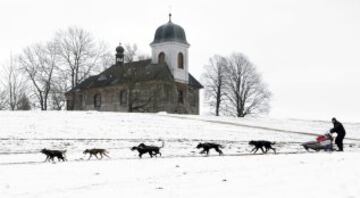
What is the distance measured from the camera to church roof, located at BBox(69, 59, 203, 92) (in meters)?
71.5

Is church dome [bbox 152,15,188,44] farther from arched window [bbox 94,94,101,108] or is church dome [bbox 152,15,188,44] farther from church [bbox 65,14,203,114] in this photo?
arched window [bbox 94,94,101,108]

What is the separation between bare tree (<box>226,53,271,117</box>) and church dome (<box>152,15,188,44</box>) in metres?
11.5

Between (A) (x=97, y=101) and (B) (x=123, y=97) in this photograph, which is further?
(A) (x=97, y=101)

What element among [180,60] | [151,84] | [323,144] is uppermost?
[180,60]

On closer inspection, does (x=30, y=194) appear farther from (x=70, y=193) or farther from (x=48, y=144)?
(x=48, y=144)

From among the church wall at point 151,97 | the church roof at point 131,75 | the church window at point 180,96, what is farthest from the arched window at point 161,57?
the church window at point 180,96

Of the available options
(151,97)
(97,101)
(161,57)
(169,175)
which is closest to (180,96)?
(161,57)

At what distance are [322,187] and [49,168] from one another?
7931 millimetres

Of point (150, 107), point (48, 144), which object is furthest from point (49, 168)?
point (150, 107)

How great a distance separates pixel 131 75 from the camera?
6994cm

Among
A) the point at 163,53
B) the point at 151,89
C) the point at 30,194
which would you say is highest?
the point at 163,53

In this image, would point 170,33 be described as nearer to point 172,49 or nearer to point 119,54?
point 172,49

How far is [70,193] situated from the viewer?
35.7 ft

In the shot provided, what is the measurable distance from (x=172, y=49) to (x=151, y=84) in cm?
679
